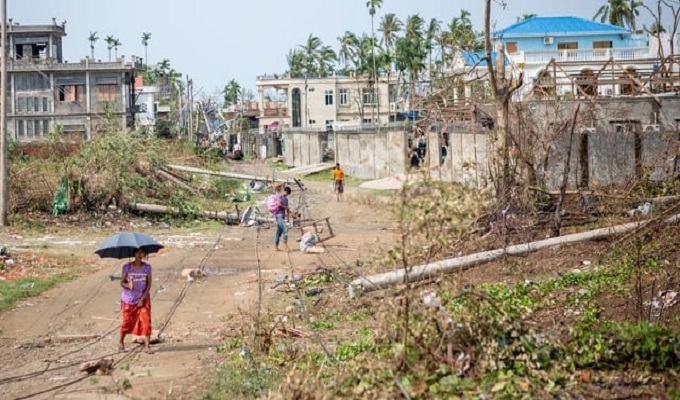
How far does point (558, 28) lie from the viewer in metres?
65.9

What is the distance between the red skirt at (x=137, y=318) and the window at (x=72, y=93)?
175ft

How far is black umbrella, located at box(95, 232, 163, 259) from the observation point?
12.1 m

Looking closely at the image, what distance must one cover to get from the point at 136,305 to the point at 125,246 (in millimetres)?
763

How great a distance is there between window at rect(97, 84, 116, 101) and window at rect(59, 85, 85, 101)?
1098 mm

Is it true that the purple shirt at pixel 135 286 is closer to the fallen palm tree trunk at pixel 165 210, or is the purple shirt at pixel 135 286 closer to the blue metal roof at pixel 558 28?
the fallen palm tree trunk at pixel 165 210

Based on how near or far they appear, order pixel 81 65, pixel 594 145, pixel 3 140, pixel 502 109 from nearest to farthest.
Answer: pixel 502 109
pixel 594 145
pixel 3 140
pixel 81 65

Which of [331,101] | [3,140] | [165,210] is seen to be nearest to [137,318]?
[3,140]

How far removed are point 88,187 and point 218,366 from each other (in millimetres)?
17558

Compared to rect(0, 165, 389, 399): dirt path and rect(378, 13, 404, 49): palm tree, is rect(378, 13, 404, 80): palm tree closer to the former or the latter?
rect(378, 13, 404, 49): palm tree

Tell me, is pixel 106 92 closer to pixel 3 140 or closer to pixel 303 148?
pixel 303 148

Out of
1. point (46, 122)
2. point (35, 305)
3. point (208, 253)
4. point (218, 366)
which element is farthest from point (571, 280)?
point (46, 122)

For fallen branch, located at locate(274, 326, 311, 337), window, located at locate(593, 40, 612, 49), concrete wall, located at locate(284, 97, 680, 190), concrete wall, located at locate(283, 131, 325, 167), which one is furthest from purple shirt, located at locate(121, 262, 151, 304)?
window, located at locate(593, 40, 612, 49)

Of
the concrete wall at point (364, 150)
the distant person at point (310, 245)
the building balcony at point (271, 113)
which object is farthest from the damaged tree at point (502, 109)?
the building balcony at point (271, 113)

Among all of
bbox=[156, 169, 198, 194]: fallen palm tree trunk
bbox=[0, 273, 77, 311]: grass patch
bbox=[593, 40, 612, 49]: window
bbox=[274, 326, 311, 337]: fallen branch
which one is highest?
bbox=[593, 40, 612, 49]: window
